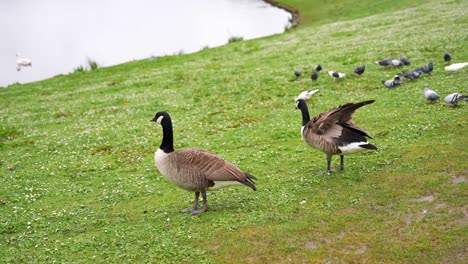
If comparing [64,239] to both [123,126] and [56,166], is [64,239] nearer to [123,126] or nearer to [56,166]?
[56,166]

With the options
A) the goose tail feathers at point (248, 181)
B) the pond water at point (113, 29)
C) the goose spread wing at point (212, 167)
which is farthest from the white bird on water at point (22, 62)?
the goose tail feathers at point (248, 181)

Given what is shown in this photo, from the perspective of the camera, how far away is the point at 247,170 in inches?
548

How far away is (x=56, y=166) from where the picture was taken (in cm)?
1625

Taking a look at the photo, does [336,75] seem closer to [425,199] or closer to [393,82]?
[393,82]

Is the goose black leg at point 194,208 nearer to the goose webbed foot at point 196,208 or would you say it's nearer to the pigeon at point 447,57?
the goose webbed foot at point 196,208

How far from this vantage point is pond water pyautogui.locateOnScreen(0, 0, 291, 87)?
1880 inches

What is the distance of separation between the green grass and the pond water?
1912 cm

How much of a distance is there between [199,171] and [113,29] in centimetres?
5219

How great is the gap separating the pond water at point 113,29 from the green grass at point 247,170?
62.7 feet

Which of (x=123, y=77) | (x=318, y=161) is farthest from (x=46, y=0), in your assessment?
(x=318, y=161)

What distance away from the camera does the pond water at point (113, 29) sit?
47750 mm

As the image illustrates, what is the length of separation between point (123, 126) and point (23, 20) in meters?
50.2

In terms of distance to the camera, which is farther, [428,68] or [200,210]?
[428,68]

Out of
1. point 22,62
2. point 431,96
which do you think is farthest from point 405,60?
point 22,62
